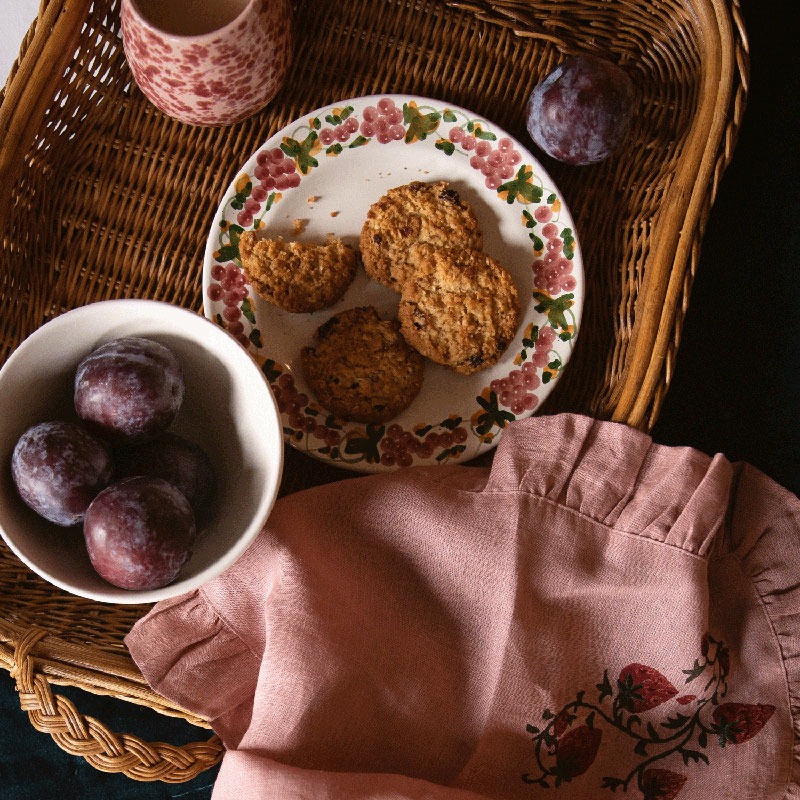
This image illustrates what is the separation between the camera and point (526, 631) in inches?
31.3

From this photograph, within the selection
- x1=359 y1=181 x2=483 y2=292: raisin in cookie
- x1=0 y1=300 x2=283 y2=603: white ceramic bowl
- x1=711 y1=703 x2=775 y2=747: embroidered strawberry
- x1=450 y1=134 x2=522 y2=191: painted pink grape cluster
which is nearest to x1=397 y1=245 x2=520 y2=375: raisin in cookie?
x1=359 y1=181 x2=483 y2=292: raisin in cookie

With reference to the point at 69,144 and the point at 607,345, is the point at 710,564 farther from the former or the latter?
the point at 69,144

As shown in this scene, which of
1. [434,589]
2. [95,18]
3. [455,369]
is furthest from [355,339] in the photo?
[95,18]

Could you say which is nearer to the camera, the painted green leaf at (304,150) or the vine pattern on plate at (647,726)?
the vine pattern on plate at (647,726)

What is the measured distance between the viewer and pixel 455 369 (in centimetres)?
89

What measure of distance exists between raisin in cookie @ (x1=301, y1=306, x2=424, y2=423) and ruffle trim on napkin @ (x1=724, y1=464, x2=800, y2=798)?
0.40m

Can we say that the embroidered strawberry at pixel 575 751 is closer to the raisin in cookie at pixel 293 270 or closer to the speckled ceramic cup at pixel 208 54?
the raisin in cookie at pixel 293 270

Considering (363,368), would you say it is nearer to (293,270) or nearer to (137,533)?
(293,270)

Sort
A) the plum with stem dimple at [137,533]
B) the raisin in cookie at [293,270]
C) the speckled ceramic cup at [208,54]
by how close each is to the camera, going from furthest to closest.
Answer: the raisin in cookie at [293,270] → the speckled ceramic cup at [208,54] → the plum with stem dimple at [137,533]

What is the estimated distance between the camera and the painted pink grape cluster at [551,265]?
92cm

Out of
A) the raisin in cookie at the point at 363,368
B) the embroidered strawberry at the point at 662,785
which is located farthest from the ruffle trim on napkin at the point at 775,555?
the raisin in cookie at the point at 363,368

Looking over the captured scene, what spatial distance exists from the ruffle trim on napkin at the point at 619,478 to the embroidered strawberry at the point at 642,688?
0.46 feet

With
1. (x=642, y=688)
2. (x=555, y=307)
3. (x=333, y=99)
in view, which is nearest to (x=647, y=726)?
(x=642, y=688)

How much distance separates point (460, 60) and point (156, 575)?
0.73 metres
